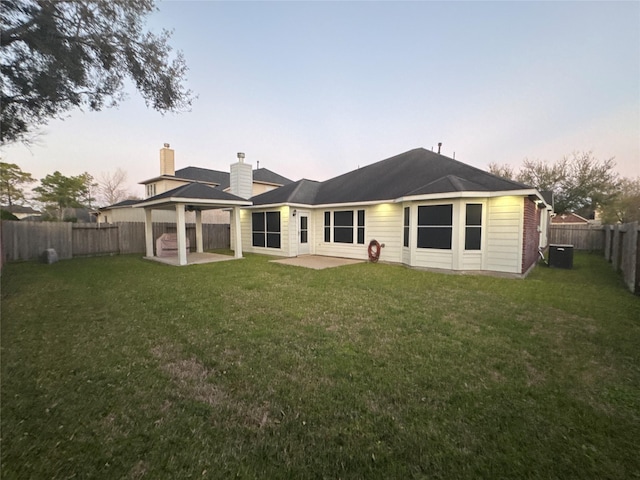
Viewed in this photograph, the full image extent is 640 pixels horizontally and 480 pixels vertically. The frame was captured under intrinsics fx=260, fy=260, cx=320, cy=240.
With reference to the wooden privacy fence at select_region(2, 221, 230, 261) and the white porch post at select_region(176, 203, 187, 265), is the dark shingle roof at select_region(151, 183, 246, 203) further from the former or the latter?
the wooden privacy fence at select_region(2, 221, 230, 261)

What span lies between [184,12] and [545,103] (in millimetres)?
14117

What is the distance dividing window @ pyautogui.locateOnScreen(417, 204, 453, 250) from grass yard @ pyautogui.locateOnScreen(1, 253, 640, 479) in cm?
347

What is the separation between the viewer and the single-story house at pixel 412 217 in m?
7.87

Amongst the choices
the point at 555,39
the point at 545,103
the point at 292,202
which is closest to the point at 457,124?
the point at 545,103

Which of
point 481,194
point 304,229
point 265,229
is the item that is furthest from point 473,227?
point 265,229

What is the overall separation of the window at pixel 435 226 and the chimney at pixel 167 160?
19820 mm

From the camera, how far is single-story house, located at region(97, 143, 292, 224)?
66.1 ft

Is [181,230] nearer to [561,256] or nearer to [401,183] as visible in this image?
[401,183]

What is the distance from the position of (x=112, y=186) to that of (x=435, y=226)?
1741 inches

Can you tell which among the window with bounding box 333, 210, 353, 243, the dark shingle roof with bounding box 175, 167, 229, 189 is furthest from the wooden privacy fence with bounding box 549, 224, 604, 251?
the dark shingle roof with bounding box 175, 167, 229, 189

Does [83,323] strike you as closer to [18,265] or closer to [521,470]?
[521,470]

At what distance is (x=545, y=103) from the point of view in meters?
10.9

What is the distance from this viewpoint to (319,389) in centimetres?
246

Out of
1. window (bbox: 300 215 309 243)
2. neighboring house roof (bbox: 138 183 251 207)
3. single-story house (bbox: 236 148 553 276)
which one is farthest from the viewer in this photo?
window (bbox: 300 215 309 243)
